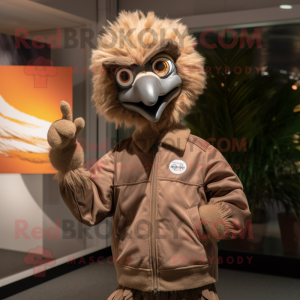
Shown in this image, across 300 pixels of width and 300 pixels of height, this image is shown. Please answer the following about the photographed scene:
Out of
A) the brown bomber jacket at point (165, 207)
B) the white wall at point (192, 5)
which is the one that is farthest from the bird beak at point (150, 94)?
the white wall at point (192, 5)

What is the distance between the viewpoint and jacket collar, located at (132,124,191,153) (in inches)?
54.1

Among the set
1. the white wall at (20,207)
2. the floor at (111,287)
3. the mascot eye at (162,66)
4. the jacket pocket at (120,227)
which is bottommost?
the floor at (111,287)

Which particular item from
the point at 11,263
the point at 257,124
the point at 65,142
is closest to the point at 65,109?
the point at 65,142

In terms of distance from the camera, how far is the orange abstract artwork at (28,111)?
8.32 feet

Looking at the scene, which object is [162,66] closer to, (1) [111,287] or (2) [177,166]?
(2) [177,166]

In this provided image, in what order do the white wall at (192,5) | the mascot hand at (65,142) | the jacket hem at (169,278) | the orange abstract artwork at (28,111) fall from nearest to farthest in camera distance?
the mascot hand at (65,142) → the jacket hem at (169,278) → the orange abstract artwork at (28,111) → the white wall at (192,5)

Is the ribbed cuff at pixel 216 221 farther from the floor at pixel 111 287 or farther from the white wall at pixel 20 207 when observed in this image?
the white wall at pixel 20 207

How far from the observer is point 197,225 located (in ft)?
4.25

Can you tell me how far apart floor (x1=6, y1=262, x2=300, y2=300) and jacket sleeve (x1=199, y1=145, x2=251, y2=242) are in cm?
149

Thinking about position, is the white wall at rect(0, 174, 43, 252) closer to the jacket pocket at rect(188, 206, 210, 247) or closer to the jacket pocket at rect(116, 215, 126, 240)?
the jacket pocket at rect(116, 215, 126, 240)

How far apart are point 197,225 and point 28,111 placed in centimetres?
180

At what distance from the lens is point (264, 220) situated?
312 cm

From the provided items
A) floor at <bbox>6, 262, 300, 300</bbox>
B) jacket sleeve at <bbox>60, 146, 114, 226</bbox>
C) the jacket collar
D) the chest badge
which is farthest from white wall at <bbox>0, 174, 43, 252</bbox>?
the chest badge

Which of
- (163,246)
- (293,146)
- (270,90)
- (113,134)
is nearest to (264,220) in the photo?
(293,146)
